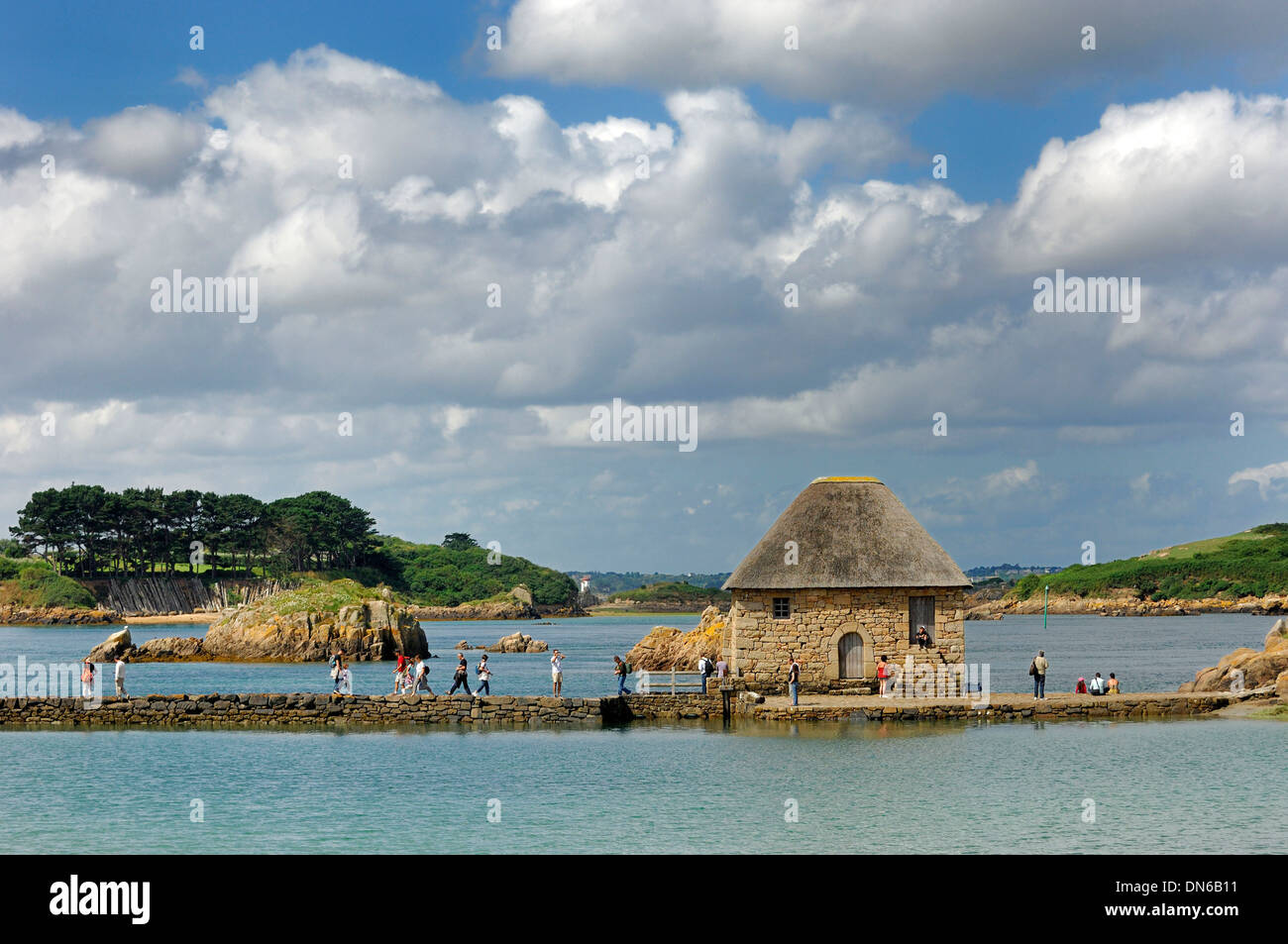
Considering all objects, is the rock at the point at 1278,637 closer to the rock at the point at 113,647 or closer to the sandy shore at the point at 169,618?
the rock at the point at 113,647

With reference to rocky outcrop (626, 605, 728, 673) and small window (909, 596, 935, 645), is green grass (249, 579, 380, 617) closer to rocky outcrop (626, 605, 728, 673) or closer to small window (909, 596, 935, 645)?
rocky outcrop (626, 605, 728, 673)

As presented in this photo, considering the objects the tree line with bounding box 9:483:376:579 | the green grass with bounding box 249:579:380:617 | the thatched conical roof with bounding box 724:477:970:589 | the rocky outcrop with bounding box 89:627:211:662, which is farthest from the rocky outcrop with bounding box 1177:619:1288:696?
the tree line with bounding box 9:483:376:579

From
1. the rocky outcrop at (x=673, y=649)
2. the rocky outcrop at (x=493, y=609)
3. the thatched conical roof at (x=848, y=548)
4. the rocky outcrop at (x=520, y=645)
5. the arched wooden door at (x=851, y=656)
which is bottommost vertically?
the rocky outcrop at (x=493, y=609)

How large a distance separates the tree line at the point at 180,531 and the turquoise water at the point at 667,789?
10170cm

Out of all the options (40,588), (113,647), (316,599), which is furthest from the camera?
(40,588)

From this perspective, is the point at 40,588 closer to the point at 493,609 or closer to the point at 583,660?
the point at 493,609

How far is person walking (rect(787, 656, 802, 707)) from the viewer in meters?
33.0

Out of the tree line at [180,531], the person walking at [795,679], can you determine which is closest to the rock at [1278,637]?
the person walking at [795,679]

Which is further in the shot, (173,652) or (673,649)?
(173,652)

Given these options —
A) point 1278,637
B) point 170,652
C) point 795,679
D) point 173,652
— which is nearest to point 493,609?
point 170,652

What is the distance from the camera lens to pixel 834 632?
3488cm

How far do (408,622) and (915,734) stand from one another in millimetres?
46025

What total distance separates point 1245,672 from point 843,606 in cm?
1528

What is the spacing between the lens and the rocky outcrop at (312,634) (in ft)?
226
